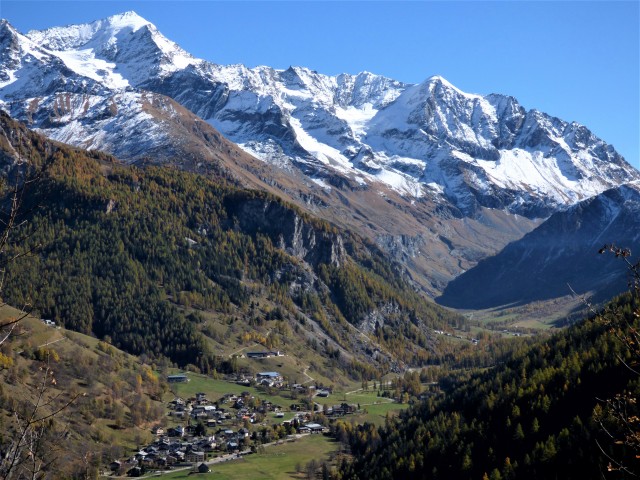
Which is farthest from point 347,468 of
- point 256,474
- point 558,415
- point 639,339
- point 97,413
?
point 639,339

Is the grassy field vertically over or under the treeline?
under

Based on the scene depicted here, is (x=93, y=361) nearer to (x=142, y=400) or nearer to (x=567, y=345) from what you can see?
(x=142, y=400)

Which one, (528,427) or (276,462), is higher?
(528,427)

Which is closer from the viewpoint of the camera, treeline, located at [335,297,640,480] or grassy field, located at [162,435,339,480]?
treeline, located at [335,297,640,480]

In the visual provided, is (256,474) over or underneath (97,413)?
underneath

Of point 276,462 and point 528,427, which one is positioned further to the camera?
point 276,462
